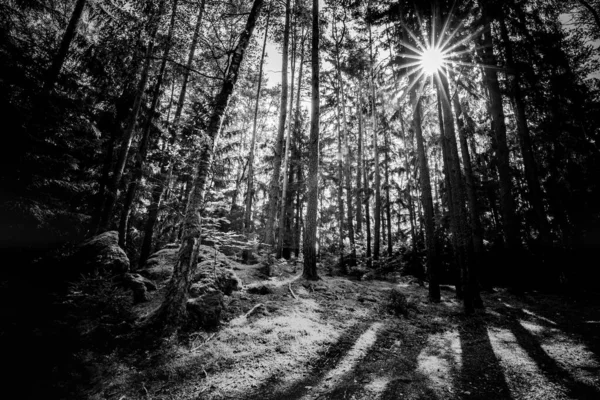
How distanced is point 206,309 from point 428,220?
8019 mm

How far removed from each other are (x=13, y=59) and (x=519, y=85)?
63.3 feet

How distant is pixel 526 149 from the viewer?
39.0ft

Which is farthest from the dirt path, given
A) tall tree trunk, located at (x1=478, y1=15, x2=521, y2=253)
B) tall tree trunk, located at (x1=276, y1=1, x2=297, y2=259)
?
tall tree trunk, located at (x1=276, y1=1, x2=297, y2=259)

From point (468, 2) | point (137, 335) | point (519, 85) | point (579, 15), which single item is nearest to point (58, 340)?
point (137, 335)

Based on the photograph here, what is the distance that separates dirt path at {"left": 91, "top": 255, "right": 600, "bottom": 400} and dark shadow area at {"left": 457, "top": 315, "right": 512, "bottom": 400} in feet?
0.05

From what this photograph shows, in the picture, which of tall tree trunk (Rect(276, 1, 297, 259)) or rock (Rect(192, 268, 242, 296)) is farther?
tall tree trunk (Rect(276, 1, 297, 259))

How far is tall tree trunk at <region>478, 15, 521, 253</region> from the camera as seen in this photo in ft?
36.0

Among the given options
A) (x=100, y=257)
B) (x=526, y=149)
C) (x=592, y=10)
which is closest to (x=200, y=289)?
(x=100, y=257)

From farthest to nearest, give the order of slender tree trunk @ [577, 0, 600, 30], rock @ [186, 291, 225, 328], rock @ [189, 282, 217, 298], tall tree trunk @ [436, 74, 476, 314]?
slender tree trunk @ [577, 0, 600, 30] < tall tree trunk @ [436, 74, 476, 314] < rock @ [189, 282, 217, 298] < rock @ [186, 291, 225, 328]

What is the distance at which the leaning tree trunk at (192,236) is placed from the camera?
15.7 feet

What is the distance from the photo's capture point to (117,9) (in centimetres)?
1104


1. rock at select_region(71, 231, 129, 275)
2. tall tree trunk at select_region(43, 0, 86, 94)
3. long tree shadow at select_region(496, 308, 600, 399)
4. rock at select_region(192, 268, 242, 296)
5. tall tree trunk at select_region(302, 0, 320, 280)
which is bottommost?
long tree shadow at select_region(496, 308, 600, 399)

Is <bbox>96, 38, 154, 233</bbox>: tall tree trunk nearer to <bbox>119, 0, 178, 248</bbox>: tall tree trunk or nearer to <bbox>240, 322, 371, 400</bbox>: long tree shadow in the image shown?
<bbox>119, 0, 178, 248</bbox>: tall tree trunk

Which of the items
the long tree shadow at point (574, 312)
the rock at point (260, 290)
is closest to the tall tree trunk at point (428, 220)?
the long tree shadow at point (574, 312)
